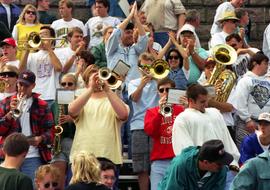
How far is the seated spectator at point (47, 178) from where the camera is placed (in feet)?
43.2

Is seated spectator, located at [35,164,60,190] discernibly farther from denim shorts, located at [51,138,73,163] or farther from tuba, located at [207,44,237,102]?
tuba, located at [207,44,237,102]

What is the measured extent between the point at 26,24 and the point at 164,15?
8.65 ft

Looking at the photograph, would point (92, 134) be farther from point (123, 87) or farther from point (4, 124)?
point (123, 87)

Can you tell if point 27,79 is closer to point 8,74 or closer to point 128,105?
point 8,74

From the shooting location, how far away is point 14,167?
40.8 feet

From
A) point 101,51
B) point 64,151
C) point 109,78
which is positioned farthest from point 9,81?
point 101,51

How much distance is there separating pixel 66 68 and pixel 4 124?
287 centimetres

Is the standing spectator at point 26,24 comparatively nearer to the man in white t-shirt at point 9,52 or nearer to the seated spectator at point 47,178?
the man in white t-shirt at point 9,52

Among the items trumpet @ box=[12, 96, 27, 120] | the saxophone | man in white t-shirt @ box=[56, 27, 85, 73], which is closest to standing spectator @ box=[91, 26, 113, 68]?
man in white t-shirt @ box=[56, 27, 85, 73]

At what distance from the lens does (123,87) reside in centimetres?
1723

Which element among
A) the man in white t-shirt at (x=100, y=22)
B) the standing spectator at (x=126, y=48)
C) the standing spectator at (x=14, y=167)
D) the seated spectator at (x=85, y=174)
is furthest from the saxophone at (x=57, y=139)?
the man in white t-shirt at (x=100, y=22)

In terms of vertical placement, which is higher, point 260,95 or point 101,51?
point 101,51

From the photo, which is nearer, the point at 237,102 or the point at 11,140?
the point at 11,140

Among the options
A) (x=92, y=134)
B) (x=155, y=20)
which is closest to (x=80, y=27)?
(x=155, y=20)
